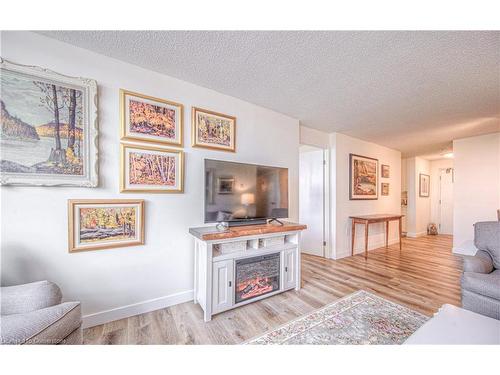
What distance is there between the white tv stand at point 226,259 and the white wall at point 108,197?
27cm

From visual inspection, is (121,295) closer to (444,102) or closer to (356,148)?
(444,102)

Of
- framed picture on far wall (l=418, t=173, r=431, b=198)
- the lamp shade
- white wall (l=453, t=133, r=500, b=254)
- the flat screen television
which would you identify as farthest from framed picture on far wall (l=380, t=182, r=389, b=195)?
the lamp shade

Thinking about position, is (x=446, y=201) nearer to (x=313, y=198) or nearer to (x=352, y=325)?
(x=313, y=198)

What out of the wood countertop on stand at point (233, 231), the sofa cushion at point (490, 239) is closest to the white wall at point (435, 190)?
the sofa cushion at point (490, 239)

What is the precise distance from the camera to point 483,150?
144 inches

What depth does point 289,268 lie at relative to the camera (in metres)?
2.27

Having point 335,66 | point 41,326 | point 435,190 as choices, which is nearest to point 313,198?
point 335,66

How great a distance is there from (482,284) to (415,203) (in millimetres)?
5209

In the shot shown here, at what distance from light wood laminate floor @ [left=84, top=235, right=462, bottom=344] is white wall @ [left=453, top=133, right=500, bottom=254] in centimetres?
66

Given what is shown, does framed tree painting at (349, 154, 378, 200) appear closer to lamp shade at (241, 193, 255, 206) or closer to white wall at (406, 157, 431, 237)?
white wall at (406, 157, 431, 237)

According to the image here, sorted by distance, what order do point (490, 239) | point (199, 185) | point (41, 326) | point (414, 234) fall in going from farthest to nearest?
1. point (414, 234)
2. point (199, 185)
3. point (490, 239)
4. point (41, 326)

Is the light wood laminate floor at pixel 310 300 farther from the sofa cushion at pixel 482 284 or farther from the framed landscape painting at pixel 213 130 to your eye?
the framed landscape painting at pixel 213 130

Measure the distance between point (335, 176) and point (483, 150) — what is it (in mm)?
2882

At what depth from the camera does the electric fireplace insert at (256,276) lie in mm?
1922
